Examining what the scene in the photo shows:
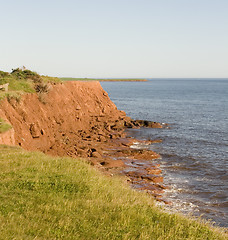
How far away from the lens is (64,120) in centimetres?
3944

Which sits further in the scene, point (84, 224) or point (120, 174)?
point (120, 174)

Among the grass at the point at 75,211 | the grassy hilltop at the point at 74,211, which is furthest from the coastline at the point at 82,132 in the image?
the grass at the point at 75,211

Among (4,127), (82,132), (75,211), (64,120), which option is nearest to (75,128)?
(82,132)

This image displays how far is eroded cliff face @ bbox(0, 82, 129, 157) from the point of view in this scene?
27.6 meters

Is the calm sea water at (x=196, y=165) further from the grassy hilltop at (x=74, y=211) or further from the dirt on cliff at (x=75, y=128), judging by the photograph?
the grassy hilltop at (x=74, y=211)

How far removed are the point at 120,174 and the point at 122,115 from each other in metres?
31.9

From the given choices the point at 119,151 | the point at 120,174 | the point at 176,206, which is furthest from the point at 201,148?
the point at 176,206

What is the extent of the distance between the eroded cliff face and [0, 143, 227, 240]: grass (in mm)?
10256

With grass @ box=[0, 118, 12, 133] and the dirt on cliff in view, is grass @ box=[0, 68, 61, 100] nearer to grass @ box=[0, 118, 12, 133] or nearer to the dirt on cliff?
the dirt on cliff

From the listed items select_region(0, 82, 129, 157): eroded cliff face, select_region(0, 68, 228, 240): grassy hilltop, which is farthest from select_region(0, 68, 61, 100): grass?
select_region(0, 68, 228, 240): grassy hilltop

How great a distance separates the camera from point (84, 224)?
9289 millimetres

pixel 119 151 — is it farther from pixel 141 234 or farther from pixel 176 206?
pixel 141 234

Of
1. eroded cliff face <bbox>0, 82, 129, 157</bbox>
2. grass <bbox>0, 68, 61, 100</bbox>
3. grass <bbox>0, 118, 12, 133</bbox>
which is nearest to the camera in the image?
grass <bbox>0, 118, 12, 133</bbox>

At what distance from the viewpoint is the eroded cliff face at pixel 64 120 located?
90.5 feet
